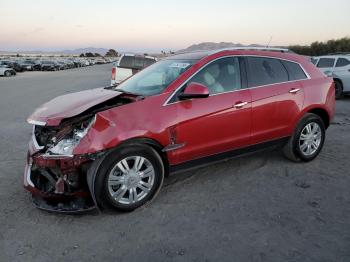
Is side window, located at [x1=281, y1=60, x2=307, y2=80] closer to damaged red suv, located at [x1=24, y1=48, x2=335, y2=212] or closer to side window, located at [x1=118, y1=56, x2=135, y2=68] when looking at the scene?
damaged red suv, located at [x1=24, y1=48, x2=335, y2=212]

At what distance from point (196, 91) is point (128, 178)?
123 cm

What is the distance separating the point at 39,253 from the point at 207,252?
5.01ft

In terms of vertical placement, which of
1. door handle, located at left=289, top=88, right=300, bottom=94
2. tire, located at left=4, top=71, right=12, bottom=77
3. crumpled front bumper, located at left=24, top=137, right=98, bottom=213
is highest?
door handle, located at left=289, top=88, right=300, bottom=94

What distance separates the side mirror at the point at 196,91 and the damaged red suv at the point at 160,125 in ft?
0.04

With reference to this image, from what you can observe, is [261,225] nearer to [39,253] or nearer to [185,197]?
[185,197]

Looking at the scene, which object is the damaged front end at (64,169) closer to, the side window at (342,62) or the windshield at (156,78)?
the windshield at (156,78)

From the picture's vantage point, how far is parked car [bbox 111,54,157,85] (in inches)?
567

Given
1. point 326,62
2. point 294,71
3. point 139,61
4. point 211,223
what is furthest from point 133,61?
point 211,223

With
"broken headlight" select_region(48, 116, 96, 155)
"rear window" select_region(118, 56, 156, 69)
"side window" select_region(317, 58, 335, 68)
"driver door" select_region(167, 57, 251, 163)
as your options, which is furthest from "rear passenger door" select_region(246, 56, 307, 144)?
"rear window" select_region(118, 56, 156, 69)

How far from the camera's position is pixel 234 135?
480cm

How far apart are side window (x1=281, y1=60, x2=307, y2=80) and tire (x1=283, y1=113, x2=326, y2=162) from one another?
1.93 ft

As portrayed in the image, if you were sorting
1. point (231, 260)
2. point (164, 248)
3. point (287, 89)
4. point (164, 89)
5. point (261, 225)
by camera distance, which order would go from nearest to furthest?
point (231, 260), point (164, 248), point (261, 225), point (164, 89), point (287, 89)

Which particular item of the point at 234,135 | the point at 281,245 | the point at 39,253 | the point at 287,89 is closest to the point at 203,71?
the point at 234,135

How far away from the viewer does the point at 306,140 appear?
223 inches
